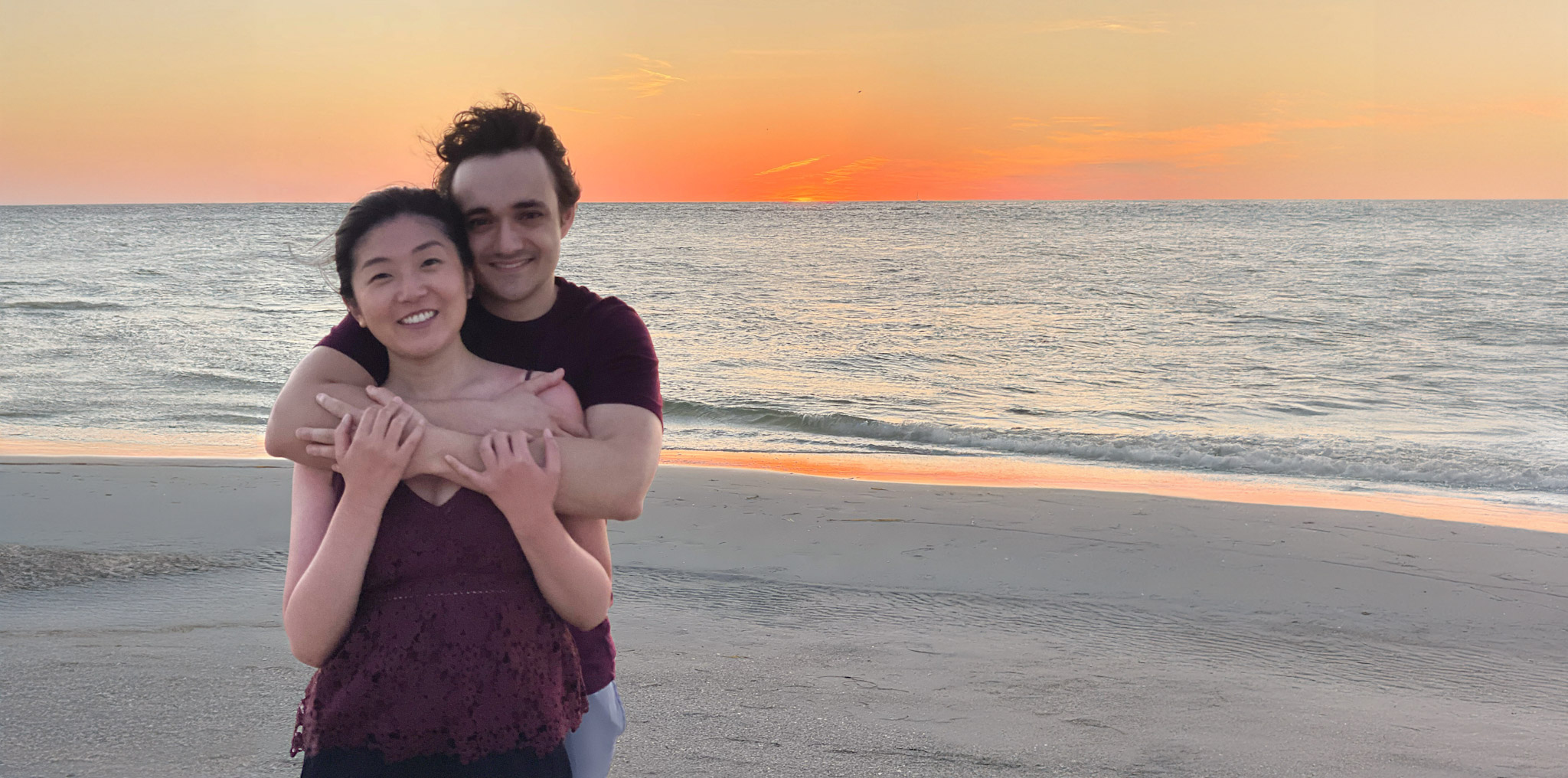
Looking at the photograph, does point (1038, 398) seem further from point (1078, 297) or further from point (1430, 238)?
point (1430, 238)

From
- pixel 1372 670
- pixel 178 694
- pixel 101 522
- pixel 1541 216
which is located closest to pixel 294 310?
pixel 101 522

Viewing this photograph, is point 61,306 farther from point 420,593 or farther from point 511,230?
point 420,593

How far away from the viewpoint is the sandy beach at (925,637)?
3.68 m

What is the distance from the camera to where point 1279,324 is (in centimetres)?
2266

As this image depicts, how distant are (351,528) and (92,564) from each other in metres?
4.99

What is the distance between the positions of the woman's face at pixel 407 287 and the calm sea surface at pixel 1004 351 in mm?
1029

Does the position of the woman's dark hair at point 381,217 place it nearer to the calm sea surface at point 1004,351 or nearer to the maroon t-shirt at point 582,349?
the maroon t-shirt at point 582,349

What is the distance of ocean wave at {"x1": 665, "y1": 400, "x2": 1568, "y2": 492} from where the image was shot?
10.4 m

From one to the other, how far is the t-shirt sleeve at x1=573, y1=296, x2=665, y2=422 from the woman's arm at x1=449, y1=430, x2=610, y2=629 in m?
0.19

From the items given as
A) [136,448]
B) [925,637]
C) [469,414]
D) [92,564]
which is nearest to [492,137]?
[469,414]

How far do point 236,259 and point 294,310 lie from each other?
16103 millimetres

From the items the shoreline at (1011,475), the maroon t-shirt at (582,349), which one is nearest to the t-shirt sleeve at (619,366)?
the maroon t-shirt at (582,349)

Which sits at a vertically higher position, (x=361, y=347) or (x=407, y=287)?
(x=407, y=287)

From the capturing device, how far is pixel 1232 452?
1145 cm
